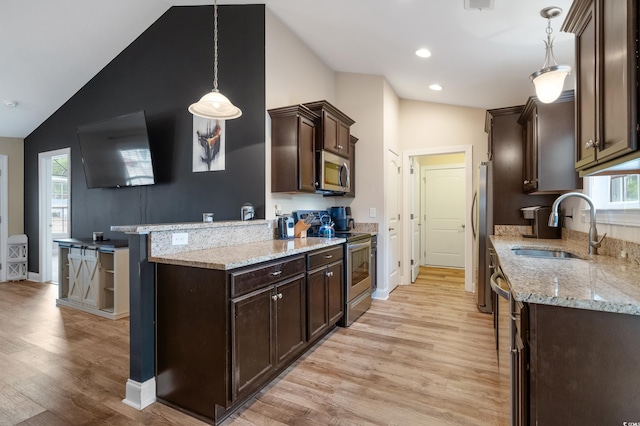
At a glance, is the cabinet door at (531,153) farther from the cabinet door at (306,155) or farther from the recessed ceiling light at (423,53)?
the cabinet door at (306,155)

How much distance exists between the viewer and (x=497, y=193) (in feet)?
12.2

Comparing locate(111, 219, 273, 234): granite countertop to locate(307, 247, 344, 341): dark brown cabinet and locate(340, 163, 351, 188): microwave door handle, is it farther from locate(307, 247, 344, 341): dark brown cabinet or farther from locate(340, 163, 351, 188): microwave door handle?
locate(340, 163, 351, 188): microwave door handle

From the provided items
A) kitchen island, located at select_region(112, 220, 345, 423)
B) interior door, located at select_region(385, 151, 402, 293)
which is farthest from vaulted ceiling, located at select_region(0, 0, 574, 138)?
kitchen island, located at select_region(112, 220, 345, 423)

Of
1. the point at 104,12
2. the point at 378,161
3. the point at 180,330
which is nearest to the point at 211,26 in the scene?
the point at 104,12

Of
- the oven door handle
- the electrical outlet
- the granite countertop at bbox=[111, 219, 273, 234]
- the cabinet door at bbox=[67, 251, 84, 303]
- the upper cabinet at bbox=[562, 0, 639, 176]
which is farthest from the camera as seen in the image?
the cabinet door at bbox=[67, 251, 84, 303]

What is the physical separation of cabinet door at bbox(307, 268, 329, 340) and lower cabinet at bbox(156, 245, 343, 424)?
0.30m

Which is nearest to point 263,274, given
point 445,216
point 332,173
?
point 332,173

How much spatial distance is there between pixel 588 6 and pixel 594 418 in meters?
1.75

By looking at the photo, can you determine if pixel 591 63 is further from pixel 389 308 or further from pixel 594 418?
pixel 389 308

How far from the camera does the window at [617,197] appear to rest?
1877mm

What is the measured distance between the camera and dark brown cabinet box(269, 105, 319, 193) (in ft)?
10.5

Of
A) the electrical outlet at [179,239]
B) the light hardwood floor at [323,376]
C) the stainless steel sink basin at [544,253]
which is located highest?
the electrical outlet at [179,239]

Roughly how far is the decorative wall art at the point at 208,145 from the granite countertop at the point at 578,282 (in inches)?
113

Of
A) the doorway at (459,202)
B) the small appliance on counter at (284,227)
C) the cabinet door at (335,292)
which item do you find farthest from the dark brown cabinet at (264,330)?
the doorway at (459,202)
